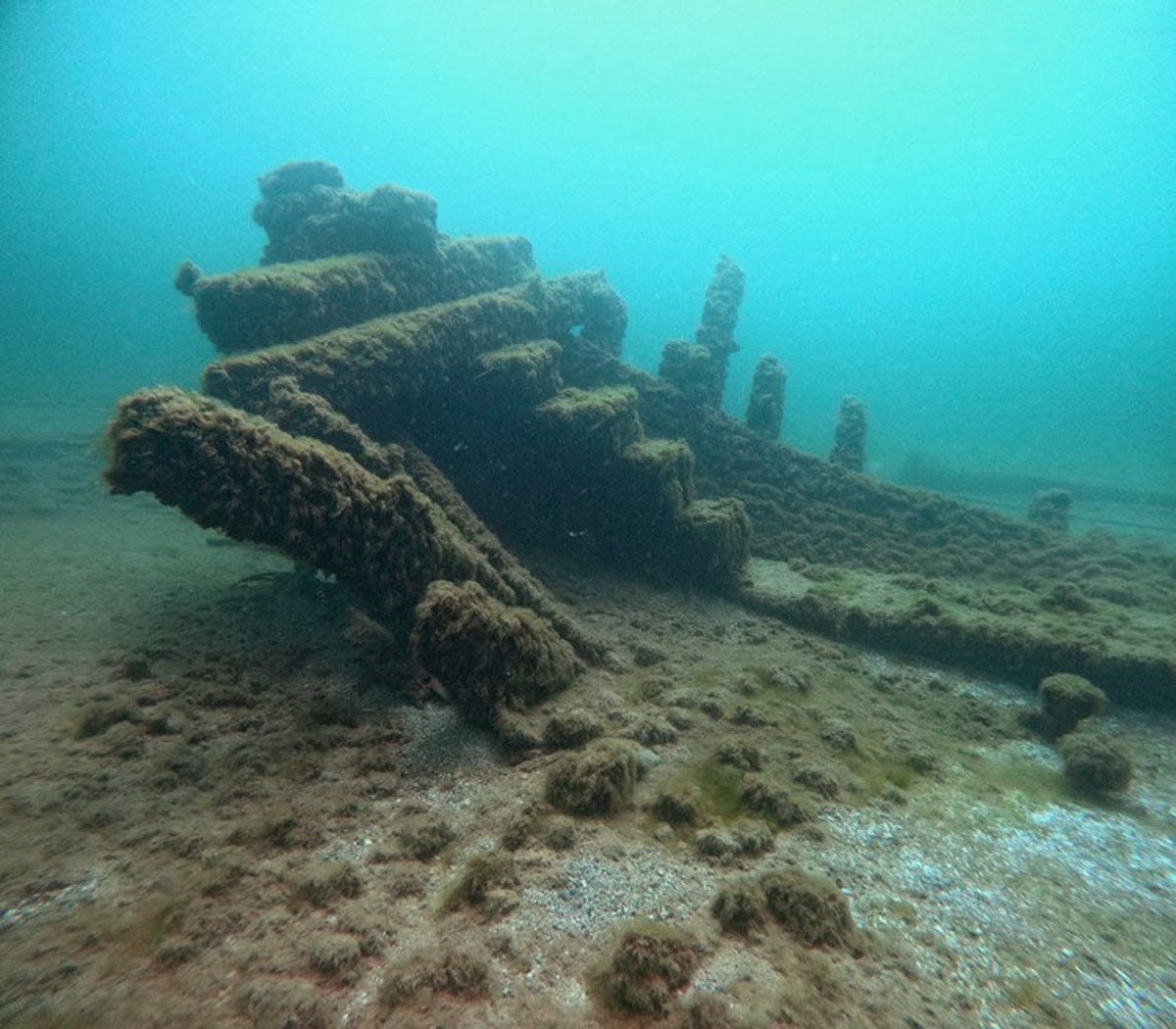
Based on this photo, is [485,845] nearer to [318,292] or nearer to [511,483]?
[511,483]

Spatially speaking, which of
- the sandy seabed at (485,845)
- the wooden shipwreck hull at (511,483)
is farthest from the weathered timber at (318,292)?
the sandy seabed at (485,845)

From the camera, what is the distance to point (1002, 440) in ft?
219

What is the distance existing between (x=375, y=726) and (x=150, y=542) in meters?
11.4

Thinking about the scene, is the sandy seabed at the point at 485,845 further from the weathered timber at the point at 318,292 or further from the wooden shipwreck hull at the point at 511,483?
the weathered timber at the point at 318,292

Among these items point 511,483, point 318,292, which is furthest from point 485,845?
point 318,292

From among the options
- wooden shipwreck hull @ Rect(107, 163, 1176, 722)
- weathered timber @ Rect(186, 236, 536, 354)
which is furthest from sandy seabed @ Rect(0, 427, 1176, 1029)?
weathered timber @ Rect(186, 236, 536, 354)

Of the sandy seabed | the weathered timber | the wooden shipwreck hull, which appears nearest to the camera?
the sandy seabed

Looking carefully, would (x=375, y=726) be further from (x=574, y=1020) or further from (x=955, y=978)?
(x=955, y=978)

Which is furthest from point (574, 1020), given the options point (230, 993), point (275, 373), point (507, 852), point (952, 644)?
point (275, 373)

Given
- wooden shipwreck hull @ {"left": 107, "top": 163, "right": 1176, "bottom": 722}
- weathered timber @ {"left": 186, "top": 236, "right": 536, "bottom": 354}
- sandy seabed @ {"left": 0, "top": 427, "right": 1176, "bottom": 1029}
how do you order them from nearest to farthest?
sandy seabed @ {"left": 0, "top": 427, "right": 1176, "bottom": 1029} < wooden shipwreck hull @ {"left": 107, "top": 163, "right": 1176, "bottom": 722} < weathered timber @ {"left": 186, "top": 236, "right": 536, "bottom": 354}

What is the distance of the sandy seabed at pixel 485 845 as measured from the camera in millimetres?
4609

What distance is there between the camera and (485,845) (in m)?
6.19

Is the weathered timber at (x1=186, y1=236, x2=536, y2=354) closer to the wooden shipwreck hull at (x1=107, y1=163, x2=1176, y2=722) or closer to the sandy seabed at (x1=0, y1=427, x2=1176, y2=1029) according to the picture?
the wooden shipwreck hull at (x1=107, y1=163, x2=1176, y2=722)

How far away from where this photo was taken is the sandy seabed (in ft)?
15.1
